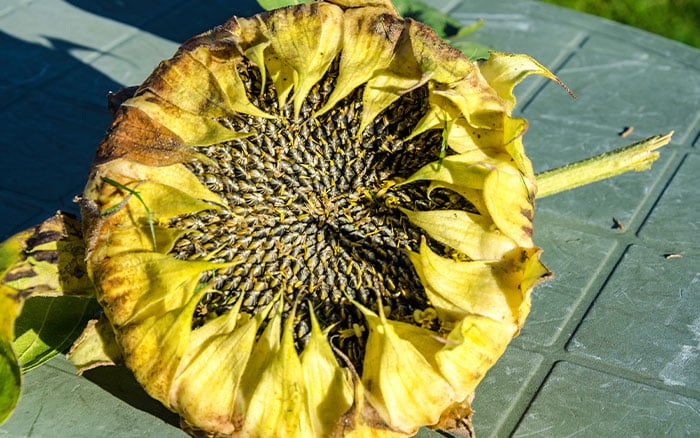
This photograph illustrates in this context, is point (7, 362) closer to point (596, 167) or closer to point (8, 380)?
point (8, 380)

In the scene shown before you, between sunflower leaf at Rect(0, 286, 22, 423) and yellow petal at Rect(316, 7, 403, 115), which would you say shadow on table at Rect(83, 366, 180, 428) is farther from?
yellow petal at Rect(316, 7, 403, 115)

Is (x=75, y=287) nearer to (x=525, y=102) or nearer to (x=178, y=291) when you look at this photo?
(x=178, y=291)

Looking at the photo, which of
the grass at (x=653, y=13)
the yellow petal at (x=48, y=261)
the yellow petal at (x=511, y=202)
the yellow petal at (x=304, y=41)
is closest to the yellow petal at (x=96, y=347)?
the yellow petal at (x=48, y=261)

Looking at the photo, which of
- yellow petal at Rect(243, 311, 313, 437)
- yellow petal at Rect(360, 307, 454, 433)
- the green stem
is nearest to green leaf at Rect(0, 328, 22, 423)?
yellow petal at Rect(243, 311, 313, 437)

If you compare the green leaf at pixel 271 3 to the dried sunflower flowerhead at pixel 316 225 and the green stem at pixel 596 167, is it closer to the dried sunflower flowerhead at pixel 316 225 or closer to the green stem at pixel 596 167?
the dried sunflower flowerhead at pixel 316 225

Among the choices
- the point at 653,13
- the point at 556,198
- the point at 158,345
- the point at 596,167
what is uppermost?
the point at 158,345

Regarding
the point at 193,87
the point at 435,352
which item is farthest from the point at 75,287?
the point at 435,352

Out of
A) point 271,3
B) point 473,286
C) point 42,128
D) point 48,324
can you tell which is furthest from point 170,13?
point 473,286
